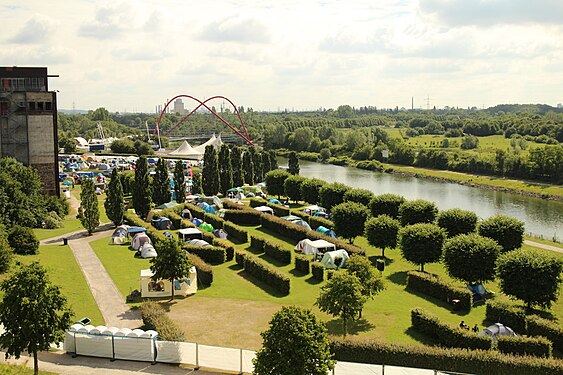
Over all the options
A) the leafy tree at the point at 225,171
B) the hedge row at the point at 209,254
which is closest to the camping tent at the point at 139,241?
the hedge row at the point at 209,254

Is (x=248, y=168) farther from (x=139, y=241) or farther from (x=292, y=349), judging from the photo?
(x=292, y=349)

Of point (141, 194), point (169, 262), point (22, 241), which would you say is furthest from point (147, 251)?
point (141, 194)

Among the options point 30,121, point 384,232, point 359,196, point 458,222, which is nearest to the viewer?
point 384,232

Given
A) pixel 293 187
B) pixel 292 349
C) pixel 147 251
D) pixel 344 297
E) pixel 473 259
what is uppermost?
pixel 293 187

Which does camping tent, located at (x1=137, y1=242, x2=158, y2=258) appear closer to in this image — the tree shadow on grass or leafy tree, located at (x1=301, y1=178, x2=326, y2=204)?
the tree shadow on grass

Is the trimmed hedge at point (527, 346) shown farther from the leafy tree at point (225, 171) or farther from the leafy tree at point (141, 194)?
the leafy tree at point (225, 171)

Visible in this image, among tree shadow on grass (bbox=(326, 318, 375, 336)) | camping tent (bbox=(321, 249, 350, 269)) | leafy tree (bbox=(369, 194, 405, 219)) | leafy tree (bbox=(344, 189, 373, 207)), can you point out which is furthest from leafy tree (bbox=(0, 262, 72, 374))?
leafy tree (bbox=(344, 189, 373, 207))
